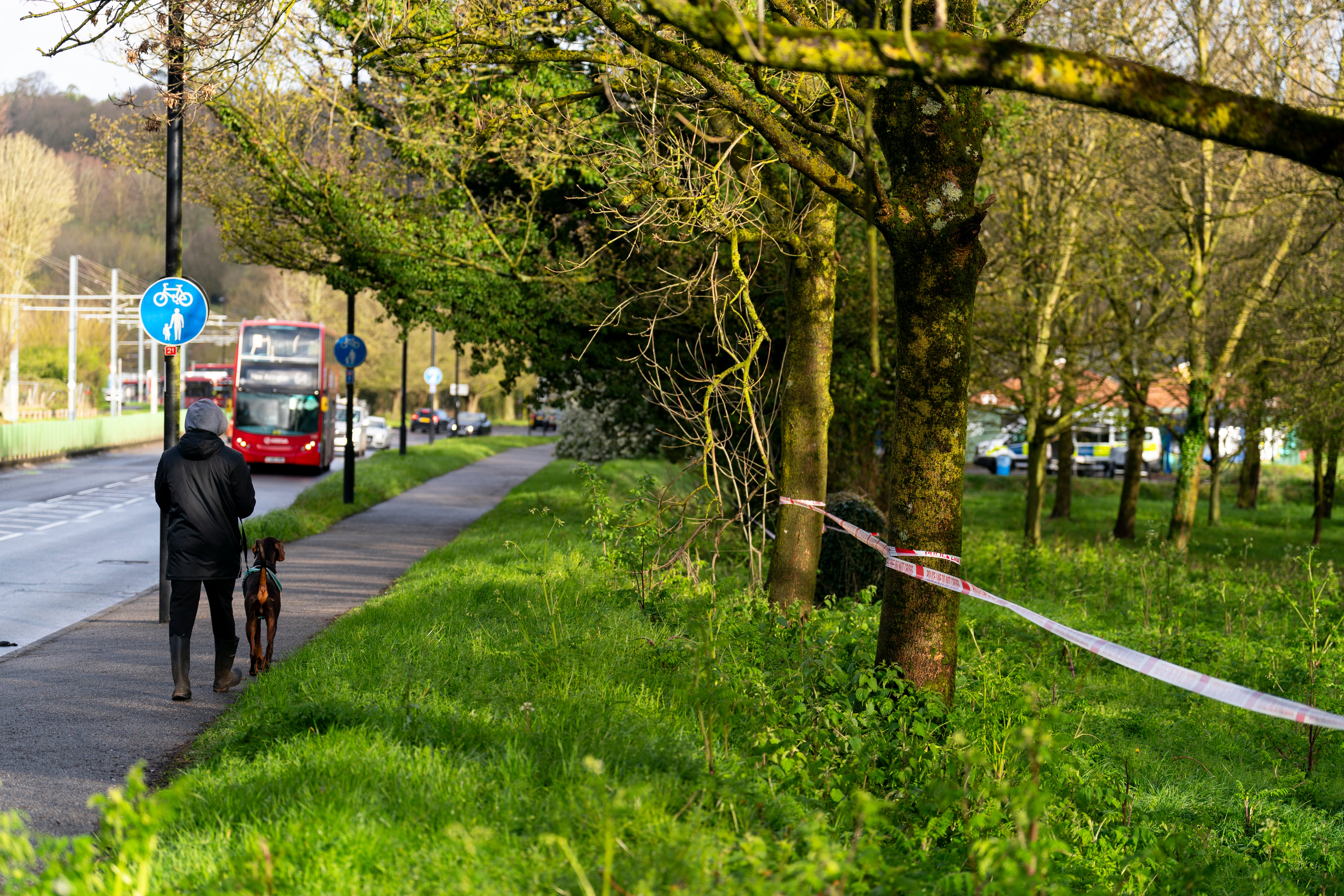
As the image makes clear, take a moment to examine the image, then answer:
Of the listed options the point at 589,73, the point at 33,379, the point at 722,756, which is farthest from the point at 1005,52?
the point at 33,379

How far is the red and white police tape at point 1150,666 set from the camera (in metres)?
4.15

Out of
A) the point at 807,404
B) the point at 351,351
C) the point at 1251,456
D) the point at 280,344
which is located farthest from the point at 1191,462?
the point at 280,344

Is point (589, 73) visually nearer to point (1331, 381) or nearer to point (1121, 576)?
point (1121, 576)

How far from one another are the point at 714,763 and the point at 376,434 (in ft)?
178

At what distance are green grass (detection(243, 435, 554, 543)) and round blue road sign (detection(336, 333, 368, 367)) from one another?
94.4 inches

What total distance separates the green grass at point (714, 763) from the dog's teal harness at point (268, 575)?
18.8 inches

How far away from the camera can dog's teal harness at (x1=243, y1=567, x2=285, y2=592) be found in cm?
747

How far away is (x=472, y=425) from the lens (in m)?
69.1

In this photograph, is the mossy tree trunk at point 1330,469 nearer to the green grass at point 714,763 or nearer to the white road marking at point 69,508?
the green grass at point 714,763

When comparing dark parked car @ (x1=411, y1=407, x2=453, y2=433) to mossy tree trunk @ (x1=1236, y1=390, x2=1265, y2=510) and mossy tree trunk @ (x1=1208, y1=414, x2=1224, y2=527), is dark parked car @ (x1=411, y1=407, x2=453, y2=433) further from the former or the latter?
mossy tree trunk @ (x1=1208, y1=414, x2=1224, y2=527)

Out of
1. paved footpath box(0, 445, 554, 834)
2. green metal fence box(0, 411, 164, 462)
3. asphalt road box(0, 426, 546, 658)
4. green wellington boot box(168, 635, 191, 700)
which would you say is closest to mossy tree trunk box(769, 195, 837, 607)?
paved footpath box(0, 445, 554, 834)

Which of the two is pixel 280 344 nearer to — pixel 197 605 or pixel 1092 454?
pixel 197 605

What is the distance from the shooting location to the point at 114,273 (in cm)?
4956

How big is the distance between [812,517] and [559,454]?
29.2 m
